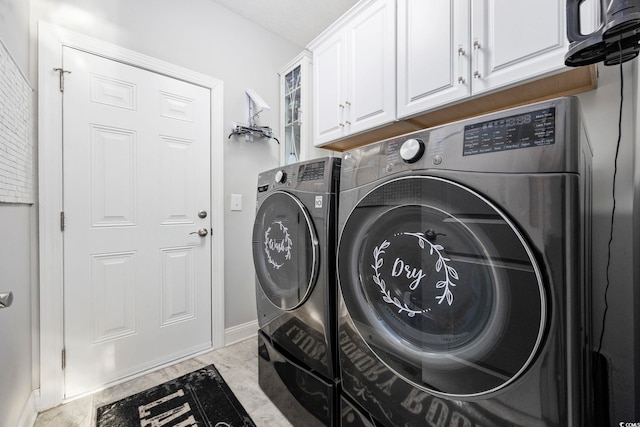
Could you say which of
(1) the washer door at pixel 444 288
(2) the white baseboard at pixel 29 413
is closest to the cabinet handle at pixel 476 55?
(1) the washer door at pixel 444 288

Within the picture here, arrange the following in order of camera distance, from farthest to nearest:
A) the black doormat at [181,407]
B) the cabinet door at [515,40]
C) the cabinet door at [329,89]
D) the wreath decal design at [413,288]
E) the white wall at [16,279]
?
1. the cabinet door at [329,89]
2. the black doormat at [181,407]
3. the white wall at [16,279]
4. the cabinet door at [515,40]
5. the wreath decal design at [413,288]

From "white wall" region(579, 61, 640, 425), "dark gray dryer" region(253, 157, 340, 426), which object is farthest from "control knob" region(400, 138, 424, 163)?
"white wall" region(579, 61, 640, 425)

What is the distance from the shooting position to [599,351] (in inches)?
42.3

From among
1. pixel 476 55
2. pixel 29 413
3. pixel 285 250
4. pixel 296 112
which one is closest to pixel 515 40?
pixel 476 55

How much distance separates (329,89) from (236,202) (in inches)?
44.3

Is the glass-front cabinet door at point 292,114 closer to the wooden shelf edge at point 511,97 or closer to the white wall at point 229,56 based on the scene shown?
the white wall at point 229,56

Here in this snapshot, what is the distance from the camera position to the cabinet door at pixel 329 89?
1719 millimetres

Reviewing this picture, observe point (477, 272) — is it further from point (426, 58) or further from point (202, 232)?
point (202, 232)

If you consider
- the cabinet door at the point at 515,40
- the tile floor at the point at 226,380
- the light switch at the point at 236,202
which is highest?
the cabinet door at the point at 515,40

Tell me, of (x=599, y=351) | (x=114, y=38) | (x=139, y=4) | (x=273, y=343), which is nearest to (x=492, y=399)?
(x=599, y=351)

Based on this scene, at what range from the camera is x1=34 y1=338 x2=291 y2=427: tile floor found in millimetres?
1351

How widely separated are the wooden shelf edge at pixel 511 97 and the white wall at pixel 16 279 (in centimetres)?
180

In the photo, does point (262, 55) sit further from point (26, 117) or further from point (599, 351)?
point (599, 351)

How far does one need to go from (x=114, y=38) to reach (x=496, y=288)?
237cm
